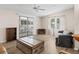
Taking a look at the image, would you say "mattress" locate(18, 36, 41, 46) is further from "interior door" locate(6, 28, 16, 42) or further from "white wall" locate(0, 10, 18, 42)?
"white wall" locate(0, 10, 18, 42)

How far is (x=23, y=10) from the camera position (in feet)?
5.19

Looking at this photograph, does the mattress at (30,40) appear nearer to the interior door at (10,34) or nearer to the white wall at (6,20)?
the interior door at (10,34)

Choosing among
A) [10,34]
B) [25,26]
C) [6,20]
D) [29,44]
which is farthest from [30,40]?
[6,20]

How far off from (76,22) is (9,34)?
129 centimetres

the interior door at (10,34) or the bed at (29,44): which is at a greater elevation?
the interior door at (10,34)

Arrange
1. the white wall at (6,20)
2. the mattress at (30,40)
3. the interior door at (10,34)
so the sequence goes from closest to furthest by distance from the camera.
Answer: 1. the white wall at (6,20)
2. the interior door at (10,34)
3. the mattress at (30,40)

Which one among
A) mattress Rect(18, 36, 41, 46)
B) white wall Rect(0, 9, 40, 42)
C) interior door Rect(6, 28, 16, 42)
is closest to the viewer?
white wall Rect(0, 9, 40, 42)

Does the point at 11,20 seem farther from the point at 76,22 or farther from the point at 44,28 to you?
the point at 76,22

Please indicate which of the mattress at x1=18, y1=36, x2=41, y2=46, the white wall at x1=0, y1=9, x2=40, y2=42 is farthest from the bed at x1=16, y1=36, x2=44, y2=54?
the white wall at x1=0, y1=9, x2=40, y2=42

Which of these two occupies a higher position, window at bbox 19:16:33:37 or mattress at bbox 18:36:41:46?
window at bbox 19:16:33:37

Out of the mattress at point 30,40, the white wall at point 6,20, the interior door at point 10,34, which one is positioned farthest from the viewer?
the mattress at point 30,40

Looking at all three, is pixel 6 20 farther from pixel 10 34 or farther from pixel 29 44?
pixel 29 44

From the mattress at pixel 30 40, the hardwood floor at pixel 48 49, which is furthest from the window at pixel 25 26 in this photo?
the hardwood floor at pixel 48 49
